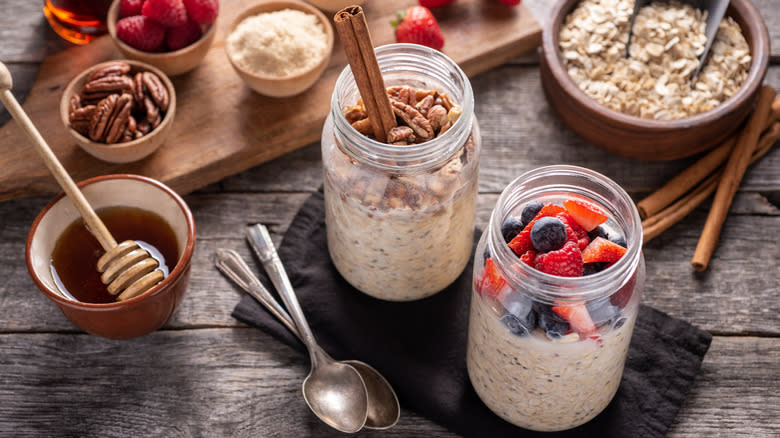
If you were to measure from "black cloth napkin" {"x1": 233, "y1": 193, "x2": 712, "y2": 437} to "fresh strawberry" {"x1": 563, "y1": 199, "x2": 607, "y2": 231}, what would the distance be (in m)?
0.38

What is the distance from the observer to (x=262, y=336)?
1436 millimetres

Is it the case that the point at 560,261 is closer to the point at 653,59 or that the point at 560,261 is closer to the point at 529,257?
the point at 529,257

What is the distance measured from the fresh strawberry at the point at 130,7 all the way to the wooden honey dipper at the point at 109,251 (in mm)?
428

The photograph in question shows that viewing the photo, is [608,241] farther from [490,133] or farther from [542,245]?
[490,133]

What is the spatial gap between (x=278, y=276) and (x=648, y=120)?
32.0 inches

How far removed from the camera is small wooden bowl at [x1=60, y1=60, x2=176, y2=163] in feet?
4.90

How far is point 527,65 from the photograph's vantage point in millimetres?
1808

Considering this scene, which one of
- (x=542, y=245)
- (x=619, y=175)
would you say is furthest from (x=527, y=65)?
(x=542, y=245)

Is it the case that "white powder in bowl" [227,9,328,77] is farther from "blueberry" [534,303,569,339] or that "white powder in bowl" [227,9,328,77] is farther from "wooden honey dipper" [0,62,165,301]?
"blueberry" [534,303,569,339]

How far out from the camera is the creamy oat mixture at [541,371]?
3.59 feet

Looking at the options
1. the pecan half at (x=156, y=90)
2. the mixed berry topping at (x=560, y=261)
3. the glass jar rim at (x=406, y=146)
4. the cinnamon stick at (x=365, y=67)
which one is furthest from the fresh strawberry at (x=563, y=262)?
the pecan half at (x=156, y=90)

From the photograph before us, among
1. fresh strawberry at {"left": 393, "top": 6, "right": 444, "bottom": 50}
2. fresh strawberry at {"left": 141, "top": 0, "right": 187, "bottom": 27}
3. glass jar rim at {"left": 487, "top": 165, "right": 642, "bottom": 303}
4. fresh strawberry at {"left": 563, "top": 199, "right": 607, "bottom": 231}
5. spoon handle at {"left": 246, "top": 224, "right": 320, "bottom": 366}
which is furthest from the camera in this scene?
fresh strawberry at {"left": 393, "top": 6, "right": 444, "bottom": 50}

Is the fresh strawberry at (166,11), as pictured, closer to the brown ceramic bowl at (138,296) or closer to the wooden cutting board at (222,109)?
the wooden cutting board at (222,109)

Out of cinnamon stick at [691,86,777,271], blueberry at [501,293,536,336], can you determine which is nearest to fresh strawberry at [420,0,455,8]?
cinnamon stick at [691,86,777,271]
